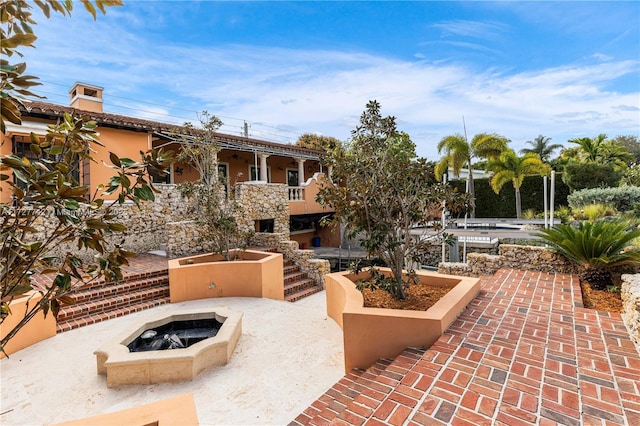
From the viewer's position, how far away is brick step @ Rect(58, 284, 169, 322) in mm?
7254

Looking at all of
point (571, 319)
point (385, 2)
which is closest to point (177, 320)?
point (571, 319)

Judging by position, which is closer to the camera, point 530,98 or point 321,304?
point 321,304

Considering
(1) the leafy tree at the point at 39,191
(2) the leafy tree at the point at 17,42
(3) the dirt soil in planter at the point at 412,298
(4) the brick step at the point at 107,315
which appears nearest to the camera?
(2) the leafy tree at the point at 17,42

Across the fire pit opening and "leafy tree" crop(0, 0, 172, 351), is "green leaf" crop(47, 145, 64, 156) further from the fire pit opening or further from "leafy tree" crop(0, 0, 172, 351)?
the fire pit opening

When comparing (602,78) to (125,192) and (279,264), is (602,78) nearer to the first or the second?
(279,264)

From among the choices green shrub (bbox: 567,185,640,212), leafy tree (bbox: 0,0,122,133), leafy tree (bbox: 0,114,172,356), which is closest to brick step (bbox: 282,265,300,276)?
leafy tree (bbox: 0,114,172,356)

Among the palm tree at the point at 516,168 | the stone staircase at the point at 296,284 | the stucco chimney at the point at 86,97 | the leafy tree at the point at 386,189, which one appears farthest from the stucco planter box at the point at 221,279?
the palm tree at the point at 516,168

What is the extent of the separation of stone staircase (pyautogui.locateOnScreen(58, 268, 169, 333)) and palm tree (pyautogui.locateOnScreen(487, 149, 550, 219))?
21.6 m

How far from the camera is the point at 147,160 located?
200 cm

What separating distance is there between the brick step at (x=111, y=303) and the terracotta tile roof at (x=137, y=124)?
453 cm

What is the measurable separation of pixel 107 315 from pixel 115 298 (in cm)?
73

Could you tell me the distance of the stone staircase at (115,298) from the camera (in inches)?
284

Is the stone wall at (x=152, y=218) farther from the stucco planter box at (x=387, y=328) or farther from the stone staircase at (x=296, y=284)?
the stucco planter box at (x=387, y=328)

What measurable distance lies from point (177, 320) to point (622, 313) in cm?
834
